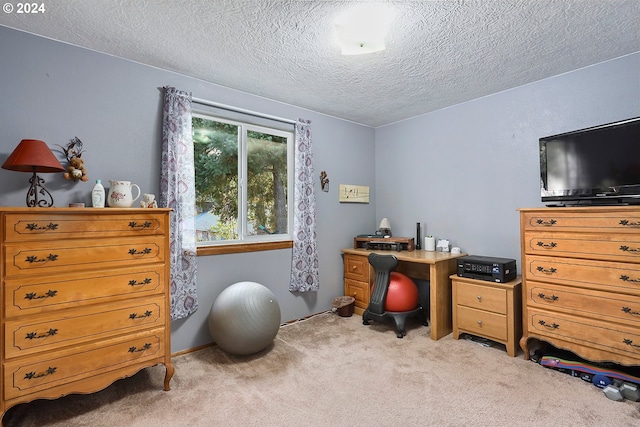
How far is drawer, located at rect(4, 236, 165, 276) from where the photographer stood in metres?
1.67

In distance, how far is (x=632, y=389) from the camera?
1.94m

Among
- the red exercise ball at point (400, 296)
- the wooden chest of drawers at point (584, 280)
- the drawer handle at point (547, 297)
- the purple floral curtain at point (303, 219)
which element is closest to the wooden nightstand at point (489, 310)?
the wooden chest of drawers at point (584, 280)

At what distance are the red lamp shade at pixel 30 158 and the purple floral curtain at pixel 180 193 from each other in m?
0.77

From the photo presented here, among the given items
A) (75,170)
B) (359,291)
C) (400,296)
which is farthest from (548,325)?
(75,170)

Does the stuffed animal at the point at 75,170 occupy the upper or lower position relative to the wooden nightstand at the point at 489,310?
upper

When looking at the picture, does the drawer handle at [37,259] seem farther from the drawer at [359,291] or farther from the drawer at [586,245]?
the drawer at [586,245]

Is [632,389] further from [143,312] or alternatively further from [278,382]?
[143,312]

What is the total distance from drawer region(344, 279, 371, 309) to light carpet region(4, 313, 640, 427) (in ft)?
3.02

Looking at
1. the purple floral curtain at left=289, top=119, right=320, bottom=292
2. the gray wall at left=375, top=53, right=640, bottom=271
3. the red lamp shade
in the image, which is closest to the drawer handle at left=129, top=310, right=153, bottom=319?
the red lamp shade

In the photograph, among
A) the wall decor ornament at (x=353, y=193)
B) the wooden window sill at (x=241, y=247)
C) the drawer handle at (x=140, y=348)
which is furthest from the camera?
the wall decor ornament at (x=353, y=193)

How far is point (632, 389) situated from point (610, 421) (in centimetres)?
37

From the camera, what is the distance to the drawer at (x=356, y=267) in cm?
366

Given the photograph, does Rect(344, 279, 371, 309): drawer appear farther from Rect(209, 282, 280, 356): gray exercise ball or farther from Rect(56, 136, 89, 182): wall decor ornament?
Rect(56, 136, 89, 182): wall decor ornament

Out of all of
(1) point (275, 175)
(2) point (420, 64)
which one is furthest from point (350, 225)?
→ (2) point (420, 64)
